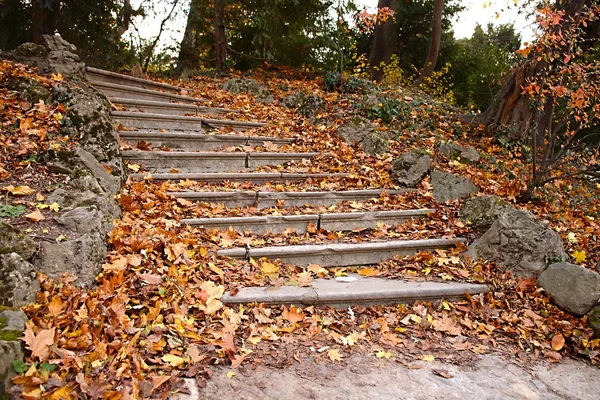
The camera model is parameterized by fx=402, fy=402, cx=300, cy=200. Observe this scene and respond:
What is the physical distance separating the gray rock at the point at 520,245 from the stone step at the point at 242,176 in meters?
1.94

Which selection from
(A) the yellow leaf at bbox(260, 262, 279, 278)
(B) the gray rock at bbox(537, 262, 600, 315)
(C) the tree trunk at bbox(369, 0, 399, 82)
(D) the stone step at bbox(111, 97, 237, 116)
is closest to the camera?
(B) the gray rock at bbox(537, 262, 600, 315)

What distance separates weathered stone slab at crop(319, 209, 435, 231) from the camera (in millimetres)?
4125

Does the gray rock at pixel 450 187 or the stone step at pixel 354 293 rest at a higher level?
the gray rock at pixel 450 187

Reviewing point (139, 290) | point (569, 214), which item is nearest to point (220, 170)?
point (139, 290)

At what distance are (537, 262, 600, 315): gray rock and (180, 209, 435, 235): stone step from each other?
53.5 inches

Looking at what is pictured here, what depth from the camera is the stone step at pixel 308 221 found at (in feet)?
12.7

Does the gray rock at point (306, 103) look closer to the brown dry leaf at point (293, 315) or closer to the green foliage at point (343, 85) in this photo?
the green foliage at point (343, 85)

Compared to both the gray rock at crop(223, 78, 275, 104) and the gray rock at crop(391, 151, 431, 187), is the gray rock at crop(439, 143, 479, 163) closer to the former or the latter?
the gray rock at crop(391, 151, 431, 187)

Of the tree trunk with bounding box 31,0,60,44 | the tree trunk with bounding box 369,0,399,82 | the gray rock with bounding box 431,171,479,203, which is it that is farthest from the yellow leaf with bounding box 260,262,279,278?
the tree trunk with bounding box 369,0,399,82

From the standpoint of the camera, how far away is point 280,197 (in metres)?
4.43

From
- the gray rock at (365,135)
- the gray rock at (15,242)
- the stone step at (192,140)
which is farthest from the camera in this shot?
the gray rock at (365,135)

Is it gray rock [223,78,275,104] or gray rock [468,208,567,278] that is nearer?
gray rock [468,208,567,278]

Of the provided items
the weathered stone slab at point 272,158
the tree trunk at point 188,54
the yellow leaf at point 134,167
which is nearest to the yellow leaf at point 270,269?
the yellow leaf at point 134,167

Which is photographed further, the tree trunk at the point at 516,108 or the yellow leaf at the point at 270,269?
the tree trunk at the point at 516,108
